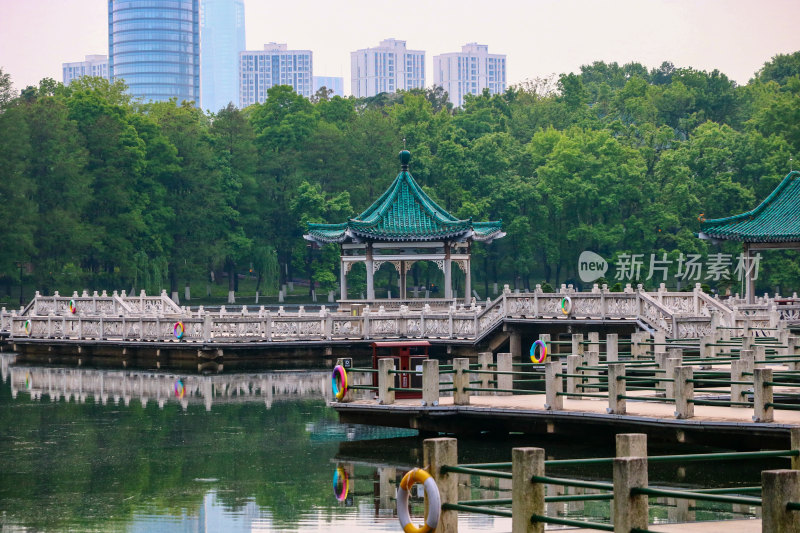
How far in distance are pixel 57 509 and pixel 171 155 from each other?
62.8 m

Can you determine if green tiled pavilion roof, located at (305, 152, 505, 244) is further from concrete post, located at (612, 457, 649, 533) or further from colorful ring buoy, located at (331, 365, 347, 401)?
concrete post, located at (612, 457, 649, 533)

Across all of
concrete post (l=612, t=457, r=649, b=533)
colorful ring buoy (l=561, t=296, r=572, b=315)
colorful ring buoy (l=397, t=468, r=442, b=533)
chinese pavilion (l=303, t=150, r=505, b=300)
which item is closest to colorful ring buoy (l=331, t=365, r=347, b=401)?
colorful ring buoy (l=397, t=468, r=442, b=533)

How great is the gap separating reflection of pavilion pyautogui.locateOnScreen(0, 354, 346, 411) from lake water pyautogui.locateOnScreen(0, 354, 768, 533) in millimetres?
220

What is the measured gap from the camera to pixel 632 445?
12.4 metres

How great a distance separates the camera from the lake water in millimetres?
18000

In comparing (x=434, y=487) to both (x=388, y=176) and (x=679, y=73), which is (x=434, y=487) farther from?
(x=679, y=73)

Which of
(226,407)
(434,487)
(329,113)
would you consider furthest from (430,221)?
(329,113)

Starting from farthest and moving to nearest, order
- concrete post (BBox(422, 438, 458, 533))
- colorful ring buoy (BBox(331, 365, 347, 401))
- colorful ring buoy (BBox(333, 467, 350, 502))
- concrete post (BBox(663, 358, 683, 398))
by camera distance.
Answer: colorful ring buoy (BBox(331, 365, 347, 401)) → concrete post (BBox(663, 358, 683, 398)) → colorful ring buoy (BBox(333, 467, 350, 502)) → concrete post (BBox(422, 438, 458, 533))

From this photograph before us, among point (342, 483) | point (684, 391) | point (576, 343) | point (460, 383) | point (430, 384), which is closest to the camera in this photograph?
point (684, 391)

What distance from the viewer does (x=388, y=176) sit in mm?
85500

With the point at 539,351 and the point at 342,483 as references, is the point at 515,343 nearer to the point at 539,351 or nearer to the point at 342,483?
the point at 539,351

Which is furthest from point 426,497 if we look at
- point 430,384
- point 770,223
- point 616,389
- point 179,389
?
point 770,223

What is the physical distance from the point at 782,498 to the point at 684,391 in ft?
30.9

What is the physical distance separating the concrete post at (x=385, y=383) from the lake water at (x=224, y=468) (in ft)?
3.12
